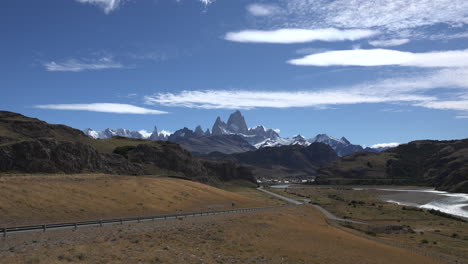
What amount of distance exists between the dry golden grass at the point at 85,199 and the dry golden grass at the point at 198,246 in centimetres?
1005

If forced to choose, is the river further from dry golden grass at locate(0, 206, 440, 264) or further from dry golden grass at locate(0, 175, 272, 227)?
dry golden grass at locate(0, 175, 272, 227)

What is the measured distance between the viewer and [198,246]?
30.2 metres

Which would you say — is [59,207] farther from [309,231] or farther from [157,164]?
[157,164]

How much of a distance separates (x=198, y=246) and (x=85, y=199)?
84.9 feet

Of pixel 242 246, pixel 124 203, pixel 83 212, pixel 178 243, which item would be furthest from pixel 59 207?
pixel 242 246

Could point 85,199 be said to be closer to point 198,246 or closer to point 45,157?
point 45,157

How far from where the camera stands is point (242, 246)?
3212 cm

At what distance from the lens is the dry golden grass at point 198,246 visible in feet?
79.0

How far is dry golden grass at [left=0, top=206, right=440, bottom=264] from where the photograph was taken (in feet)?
79.0

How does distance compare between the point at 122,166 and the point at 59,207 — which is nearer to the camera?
the point at 59,207

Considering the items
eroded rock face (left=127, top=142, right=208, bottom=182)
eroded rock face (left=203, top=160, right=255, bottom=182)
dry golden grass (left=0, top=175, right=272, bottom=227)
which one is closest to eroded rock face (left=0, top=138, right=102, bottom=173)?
dry golden grass (left=0, top=175, right=272, bottom=227)

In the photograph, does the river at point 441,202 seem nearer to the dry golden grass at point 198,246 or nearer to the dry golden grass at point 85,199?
the dry golden grass at point 198,246

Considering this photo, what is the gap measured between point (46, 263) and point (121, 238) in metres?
8.79

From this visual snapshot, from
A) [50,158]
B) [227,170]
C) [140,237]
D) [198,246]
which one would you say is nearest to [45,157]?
[50,158]
